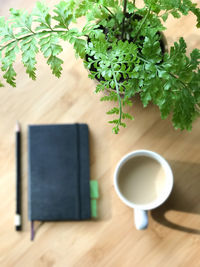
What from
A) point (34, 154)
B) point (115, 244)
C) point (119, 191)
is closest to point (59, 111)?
point (34, 154)

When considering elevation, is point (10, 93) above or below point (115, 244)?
above

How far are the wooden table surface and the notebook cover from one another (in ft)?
0.08

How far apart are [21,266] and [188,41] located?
28.0 inches

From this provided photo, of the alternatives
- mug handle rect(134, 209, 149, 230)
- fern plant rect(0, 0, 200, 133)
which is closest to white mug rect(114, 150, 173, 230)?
mug handle rect(134, 209, 149, 230)

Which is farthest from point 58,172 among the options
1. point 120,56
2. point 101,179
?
point 120,56

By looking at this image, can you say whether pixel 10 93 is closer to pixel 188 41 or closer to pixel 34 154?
pixel 34 154

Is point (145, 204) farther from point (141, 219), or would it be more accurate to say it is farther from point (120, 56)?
point (120, 56)

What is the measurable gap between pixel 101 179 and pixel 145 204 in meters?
0.13

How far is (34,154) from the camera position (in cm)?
88

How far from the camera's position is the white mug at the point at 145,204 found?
81 cm

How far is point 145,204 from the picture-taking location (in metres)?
0.85

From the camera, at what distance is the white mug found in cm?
81

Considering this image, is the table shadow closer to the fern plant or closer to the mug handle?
the mug handle

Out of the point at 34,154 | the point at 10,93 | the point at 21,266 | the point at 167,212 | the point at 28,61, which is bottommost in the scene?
the point at 21,266
